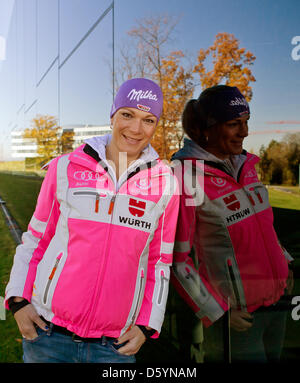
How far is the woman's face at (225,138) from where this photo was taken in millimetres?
1442

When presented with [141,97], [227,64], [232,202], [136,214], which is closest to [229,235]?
[232,202]

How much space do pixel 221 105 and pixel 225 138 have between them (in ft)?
0.47

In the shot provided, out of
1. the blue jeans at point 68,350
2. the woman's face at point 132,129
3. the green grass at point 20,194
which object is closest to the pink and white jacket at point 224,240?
the woman's face at point 132,129

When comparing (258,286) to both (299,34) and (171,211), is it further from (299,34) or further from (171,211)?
(299,34)

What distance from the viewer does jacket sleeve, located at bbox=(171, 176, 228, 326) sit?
143 cm

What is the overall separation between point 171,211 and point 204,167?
267 millimetres

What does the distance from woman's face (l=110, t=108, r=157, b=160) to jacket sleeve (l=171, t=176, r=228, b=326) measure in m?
0.30

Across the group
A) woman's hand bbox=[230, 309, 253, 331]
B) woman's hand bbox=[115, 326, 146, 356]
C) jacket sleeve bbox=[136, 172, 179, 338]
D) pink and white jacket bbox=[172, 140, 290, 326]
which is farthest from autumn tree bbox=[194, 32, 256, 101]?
woman's hand bbox=[115, 326, 146, 356]

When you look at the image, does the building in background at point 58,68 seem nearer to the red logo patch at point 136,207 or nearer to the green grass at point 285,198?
the red logo patch at point 136,207

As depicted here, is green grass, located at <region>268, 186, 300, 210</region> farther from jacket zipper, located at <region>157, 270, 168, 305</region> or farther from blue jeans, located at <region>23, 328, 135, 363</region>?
blue jeans, located at <region>23, 328, 135, 363</region>

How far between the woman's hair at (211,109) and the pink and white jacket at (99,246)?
0.86ft

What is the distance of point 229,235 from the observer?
1387 millimetres

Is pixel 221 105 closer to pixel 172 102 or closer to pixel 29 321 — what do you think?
pixel 172 102

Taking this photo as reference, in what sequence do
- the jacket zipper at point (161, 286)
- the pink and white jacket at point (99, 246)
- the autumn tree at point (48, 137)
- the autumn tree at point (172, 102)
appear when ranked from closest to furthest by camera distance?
the pink and white jacket at point (99, 246) → the jacket zipper at point (161, 286) → the autumn tree at point (172, 102) → the autumn tree at point (48, 137)
